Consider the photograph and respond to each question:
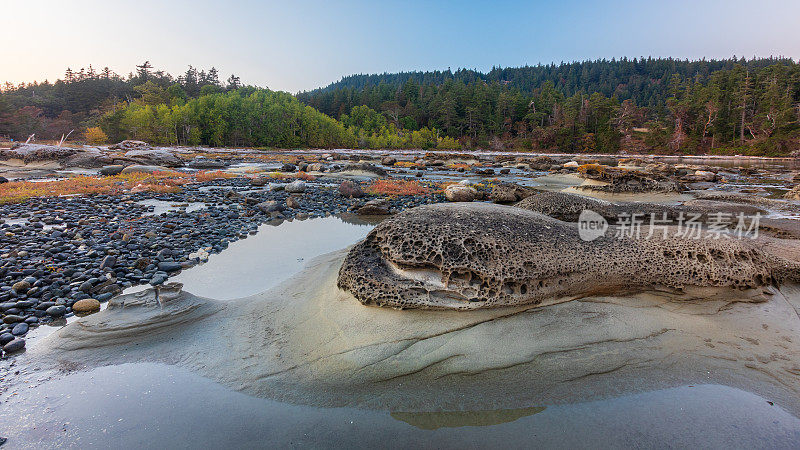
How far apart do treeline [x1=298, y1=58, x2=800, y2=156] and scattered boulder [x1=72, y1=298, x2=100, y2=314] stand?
272ft

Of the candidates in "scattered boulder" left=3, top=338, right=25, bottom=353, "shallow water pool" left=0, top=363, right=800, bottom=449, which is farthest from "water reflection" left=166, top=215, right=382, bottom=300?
"shallow water pool" left=0, top=363, right=800, bottom=449

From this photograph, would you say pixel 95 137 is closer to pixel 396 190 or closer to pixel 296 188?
pixel 296 188

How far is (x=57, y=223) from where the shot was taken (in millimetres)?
8438

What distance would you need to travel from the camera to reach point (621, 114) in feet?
259

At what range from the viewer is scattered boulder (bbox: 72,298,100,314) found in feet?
14.9

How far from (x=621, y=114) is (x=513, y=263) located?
92.9m

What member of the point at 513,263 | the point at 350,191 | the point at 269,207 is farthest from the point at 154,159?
the point at 513,263

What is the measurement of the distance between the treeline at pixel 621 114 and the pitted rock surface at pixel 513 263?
3001 inches

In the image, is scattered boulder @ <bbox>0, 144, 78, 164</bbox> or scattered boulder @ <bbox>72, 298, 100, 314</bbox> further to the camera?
scattered boulder @ <bbox>0, 144, 78, 164</bbox>

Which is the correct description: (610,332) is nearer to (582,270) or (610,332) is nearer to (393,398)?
(582,270)

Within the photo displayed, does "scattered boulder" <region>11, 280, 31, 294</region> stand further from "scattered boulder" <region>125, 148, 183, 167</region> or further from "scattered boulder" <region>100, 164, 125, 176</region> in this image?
"scattered boulder" <region>125, 148, 183, 167</region>

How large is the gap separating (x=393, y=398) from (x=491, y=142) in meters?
98.9

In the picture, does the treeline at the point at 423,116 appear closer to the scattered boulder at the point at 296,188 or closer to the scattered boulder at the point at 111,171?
the scattered boulder at the point at 111,171

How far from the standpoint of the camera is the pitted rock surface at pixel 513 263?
4234 mm
